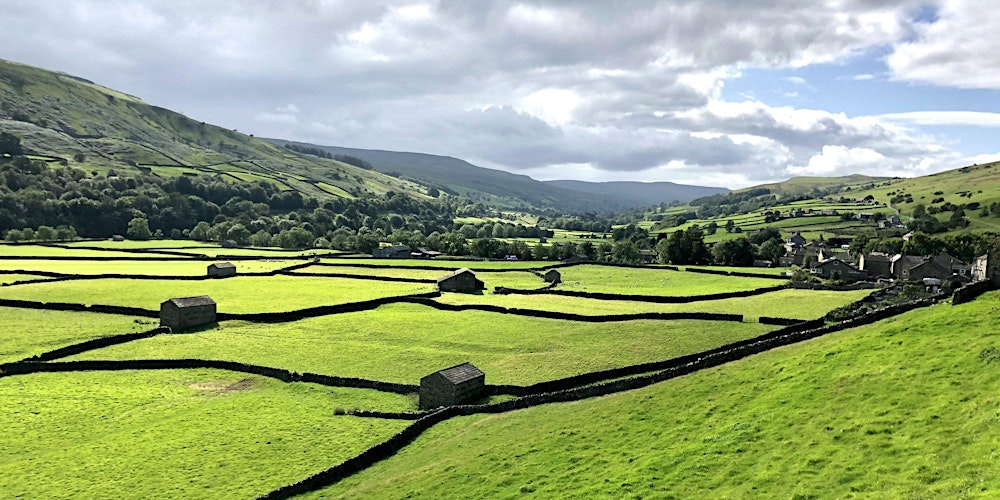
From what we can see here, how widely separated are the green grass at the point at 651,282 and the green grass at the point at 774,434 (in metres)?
41.8

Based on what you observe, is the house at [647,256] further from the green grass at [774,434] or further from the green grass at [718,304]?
the green grass at [774,434]

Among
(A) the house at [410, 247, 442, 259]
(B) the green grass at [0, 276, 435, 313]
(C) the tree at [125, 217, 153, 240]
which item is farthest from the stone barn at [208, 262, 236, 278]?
(C) the tree at [125, 217, 153, 240]

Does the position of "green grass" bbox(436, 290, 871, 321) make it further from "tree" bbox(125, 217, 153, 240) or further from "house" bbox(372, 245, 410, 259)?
"tree" bbox(125, 217, 153, 240)

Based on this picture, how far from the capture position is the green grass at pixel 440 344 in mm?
39688

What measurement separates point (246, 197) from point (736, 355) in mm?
185581

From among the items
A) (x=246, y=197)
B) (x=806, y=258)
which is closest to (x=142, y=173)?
(x=246, y=197)

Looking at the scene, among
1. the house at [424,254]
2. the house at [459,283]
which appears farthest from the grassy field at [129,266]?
the house at [459,283]

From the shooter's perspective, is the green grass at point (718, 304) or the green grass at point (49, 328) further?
the green grass at point (718, 304)

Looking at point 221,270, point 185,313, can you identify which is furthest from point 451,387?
point 221,270

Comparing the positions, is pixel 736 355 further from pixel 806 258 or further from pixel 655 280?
pixel 806 258

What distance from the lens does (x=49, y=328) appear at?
2030 inches

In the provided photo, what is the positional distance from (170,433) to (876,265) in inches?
4097

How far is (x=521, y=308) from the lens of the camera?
57562mm

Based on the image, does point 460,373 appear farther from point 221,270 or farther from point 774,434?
point 221,270
